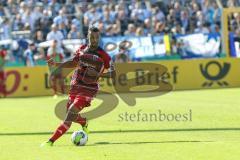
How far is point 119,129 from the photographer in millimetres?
15000

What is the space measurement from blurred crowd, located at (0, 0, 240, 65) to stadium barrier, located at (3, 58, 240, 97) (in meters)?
1.10

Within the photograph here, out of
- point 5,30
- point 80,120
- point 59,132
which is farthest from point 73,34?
point 59,132

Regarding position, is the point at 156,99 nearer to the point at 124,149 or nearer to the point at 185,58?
the point at 185,58

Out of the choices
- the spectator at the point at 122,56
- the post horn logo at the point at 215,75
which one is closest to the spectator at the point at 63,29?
the spectator at the point at 122,56

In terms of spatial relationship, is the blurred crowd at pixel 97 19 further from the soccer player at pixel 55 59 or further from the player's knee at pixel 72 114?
the player's knee at pixel 72 114

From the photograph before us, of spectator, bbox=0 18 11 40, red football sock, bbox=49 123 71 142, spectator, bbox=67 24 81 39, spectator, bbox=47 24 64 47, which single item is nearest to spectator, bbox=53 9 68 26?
spectator, bbox=67 24 81 39

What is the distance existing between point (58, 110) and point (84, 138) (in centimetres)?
782

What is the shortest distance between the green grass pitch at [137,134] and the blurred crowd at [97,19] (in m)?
6.06

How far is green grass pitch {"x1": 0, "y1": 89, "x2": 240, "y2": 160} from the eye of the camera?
11.1 metres

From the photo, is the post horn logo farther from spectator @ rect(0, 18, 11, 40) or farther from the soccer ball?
the soccer ball

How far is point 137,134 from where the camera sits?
13977 millimetres

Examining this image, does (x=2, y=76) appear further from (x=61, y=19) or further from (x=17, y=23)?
(x=61, y=19)

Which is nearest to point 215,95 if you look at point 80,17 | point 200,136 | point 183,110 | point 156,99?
point 156,99

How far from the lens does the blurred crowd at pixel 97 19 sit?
27.9m
